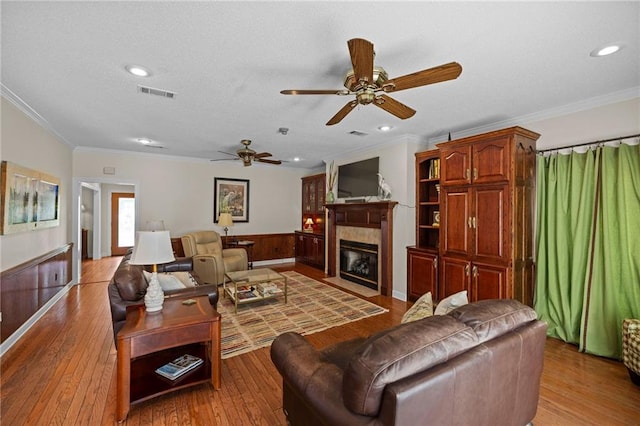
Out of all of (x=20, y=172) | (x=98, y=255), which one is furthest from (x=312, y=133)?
(x=98, y=255)

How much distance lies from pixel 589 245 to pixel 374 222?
2.79 meters

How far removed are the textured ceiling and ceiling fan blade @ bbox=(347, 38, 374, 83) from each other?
0.76ft

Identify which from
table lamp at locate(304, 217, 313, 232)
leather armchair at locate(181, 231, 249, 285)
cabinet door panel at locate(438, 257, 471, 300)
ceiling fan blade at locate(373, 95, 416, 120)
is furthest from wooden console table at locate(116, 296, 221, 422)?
table lamp at locate(304, 217, 313, 232)

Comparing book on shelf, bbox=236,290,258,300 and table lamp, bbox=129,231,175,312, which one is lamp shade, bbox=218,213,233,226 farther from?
table lamp, bbox=129,231,175,312

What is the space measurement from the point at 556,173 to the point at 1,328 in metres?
5.87

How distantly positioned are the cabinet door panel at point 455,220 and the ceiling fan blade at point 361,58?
232cm

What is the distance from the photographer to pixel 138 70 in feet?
7.85

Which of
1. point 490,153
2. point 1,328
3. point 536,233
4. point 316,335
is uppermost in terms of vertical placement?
point 490,153

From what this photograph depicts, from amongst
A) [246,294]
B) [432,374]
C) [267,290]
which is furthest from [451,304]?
[246,294]

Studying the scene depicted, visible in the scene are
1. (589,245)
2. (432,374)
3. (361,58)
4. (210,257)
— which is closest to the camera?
(432,374)

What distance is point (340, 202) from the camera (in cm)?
589

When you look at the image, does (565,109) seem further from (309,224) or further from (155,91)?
(309,224)

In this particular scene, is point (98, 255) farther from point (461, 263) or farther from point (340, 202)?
point (461, 263)

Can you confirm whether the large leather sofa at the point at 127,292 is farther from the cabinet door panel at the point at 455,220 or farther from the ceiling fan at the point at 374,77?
the cabinet door panel at the point at 455,220
